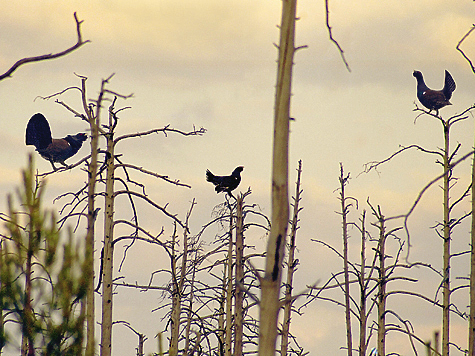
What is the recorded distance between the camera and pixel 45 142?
14211mm

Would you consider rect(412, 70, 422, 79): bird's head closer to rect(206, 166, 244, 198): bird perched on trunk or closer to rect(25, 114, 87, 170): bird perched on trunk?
rect(206, 166, 244, 198): bird perched on trunk

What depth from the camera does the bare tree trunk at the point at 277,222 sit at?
3.65 m

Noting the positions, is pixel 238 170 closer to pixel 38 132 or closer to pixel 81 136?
pixel 81 136

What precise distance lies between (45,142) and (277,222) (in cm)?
1161

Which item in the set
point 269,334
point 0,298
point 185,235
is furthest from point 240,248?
point 269,334

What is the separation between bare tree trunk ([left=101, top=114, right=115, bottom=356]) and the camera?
41.5 feet

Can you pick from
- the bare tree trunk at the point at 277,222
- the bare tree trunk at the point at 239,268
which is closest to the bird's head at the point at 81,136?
the bare tree trunk at the point at 239,268

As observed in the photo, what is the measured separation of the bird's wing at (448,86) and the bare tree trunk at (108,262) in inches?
328

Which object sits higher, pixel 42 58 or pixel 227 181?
pixel 227 181

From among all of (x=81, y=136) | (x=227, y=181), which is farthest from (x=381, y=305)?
A: (x=81, y=136)

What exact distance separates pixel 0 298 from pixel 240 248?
252 inches

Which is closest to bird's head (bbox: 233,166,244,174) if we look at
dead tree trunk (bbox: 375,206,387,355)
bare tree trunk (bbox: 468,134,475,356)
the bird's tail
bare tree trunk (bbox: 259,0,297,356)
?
the bird's tail

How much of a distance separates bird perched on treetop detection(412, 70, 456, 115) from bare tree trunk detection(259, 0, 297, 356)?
11871 millimetres

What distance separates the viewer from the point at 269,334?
3686 mm
